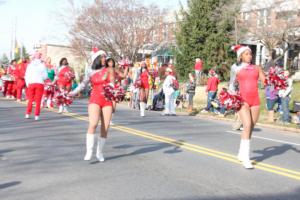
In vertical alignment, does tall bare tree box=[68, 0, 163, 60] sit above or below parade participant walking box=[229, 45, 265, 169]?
above

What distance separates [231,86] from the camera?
30.2 ft

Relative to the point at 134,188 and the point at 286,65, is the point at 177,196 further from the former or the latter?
the point at 286,65

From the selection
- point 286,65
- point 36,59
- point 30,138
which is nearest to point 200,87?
point 286,65

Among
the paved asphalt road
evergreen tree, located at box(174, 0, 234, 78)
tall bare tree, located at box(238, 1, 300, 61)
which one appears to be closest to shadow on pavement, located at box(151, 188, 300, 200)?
the paved asphalt road

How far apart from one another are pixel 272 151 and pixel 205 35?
2658 cm

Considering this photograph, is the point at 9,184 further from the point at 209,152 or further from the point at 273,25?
the point at 273,25

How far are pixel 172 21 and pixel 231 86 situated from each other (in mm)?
36263

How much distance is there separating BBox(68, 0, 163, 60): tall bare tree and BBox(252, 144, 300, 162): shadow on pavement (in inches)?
1167

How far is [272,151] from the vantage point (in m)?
10.9

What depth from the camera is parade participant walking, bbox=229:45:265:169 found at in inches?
341

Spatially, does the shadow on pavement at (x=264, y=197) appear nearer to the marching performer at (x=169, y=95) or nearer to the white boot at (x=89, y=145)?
the white boot at (x=89, y=145)

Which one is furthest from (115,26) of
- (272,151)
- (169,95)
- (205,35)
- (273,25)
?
(272,151)

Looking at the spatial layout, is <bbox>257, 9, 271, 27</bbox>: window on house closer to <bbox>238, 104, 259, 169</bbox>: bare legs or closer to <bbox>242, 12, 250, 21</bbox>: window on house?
<bbox>242, 12, 250, 21</bbox>: window on house

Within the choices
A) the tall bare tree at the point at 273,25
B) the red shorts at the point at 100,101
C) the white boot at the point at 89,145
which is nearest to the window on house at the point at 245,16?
the tall bare tree at the point at 273,25
